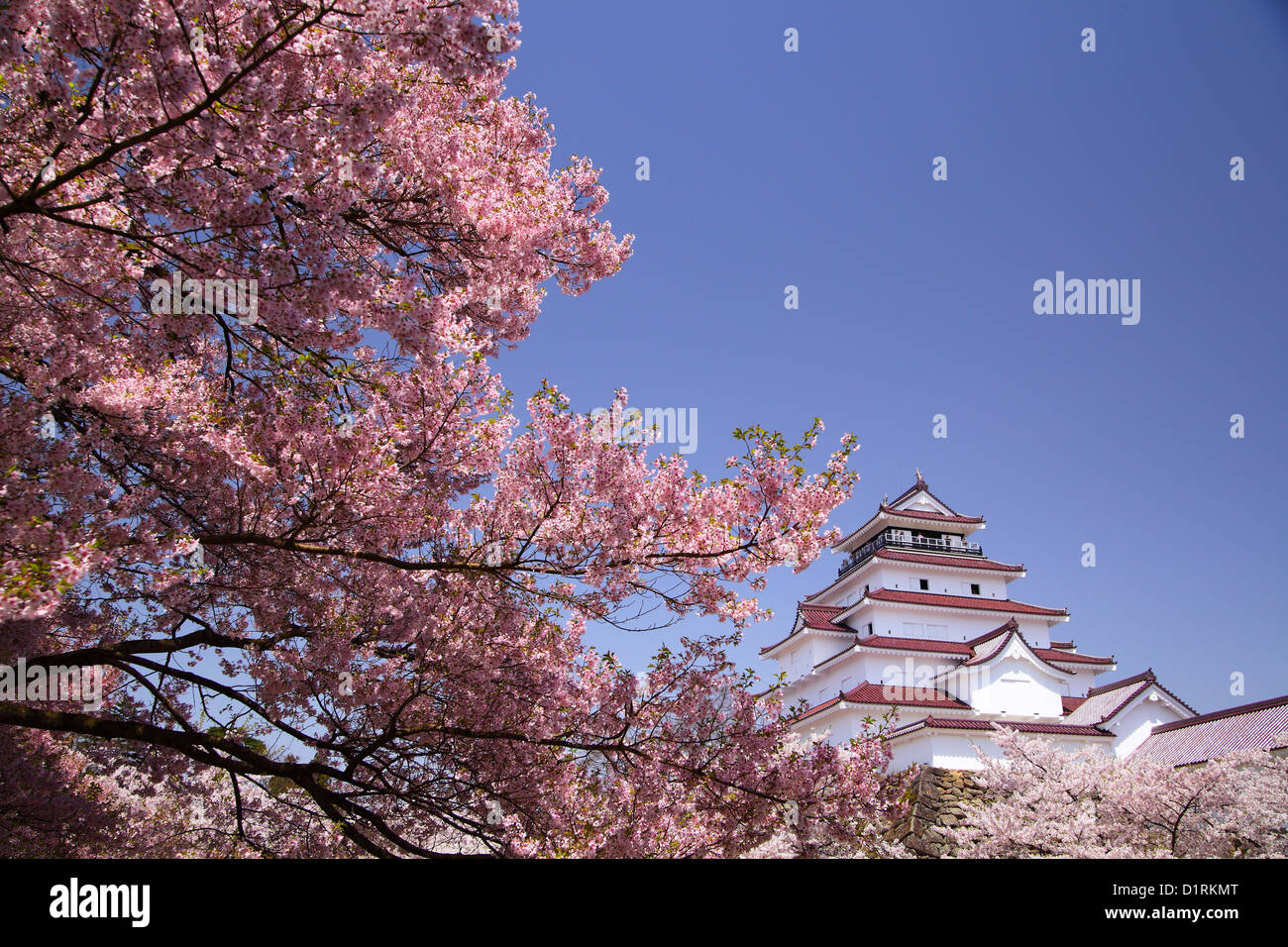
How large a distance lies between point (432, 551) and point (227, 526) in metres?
1.78

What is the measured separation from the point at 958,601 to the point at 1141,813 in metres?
14.8

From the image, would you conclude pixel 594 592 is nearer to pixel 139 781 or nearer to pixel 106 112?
pixel 106 112

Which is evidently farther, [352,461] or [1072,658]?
[1072,658]

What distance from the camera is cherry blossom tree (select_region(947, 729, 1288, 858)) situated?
1633cm

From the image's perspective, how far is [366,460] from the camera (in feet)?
17.9

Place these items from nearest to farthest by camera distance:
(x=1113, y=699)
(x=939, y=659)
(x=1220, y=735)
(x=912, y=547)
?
1. (x=1220, y=735)
2. (x=1113, y=699)
3. (x=939, y=659)
4. (x=912, y=547)

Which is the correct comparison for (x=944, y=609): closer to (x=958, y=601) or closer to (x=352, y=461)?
(x=958, y=601)

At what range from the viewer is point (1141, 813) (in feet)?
59.0

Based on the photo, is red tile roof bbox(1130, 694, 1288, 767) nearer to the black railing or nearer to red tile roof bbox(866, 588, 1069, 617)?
red tile roof bbox(866, 588, 1069, 617)

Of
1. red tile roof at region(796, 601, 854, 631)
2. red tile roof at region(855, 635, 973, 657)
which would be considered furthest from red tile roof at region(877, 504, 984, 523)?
red tile roof at region(855, 635, 973, 657)

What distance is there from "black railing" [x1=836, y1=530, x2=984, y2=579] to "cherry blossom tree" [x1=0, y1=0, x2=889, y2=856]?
26690 millimetres

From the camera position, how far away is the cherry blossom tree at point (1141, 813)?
16328mm

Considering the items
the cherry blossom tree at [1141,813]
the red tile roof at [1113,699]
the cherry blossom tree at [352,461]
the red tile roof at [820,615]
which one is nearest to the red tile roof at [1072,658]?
the red tile roof at [1113,699]

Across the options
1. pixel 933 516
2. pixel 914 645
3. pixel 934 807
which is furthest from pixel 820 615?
pixel 934 807
